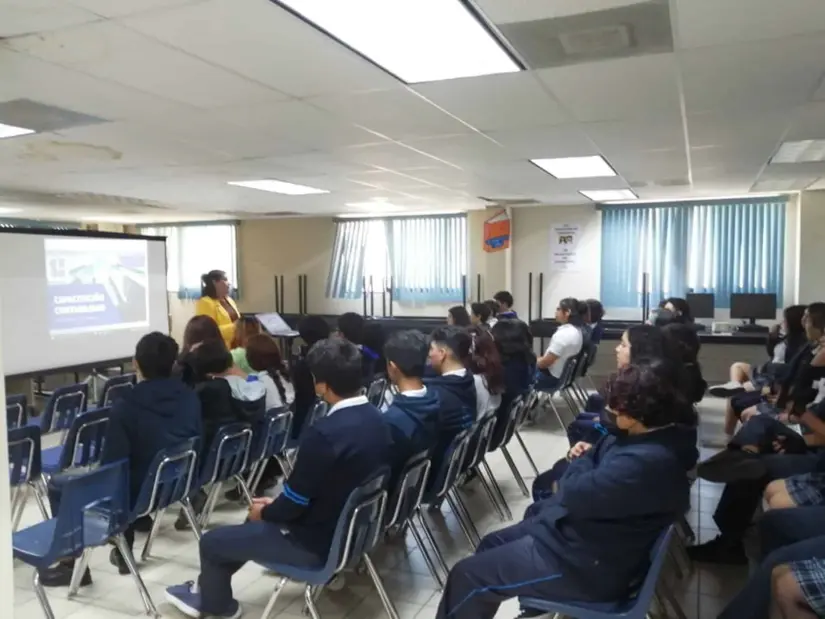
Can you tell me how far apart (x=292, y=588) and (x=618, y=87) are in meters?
2.86

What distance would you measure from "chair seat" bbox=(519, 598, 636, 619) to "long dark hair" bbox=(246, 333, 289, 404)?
95.6 inches

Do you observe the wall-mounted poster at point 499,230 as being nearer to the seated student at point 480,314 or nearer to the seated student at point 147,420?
the seated student at point 480,314

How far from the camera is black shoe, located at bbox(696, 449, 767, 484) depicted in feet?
10.1

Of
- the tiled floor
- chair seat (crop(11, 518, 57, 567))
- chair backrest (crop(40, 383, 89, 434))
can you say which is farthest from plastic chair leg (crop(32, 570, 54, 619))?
chair backrest (crop(40, 383, 89, 434))

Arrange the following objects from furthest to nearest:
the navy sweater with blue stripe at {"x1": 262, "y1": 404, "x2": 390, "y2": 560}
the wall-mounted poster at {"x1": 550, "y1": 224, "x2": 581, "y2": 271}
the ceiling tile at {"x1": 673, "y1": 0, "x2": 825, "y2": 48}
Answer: the wall-mounted poster at {"x1": 550, "y1": 224, "x2": 581, "y2": 271}, the navy sweater with blue stripe at {"x1": 262, "y1": 404, "x2": 390, "y2": 560}, the ceiling tile at {"x1": 673, "y1": 0, "x2": 825, "y2": 48}

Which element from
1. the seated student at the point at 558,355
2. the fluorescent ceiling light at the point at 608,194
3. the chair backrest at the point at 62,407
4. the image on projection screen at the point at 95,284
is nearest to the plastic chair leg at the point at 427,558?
the chair backrest at the point at 62,407

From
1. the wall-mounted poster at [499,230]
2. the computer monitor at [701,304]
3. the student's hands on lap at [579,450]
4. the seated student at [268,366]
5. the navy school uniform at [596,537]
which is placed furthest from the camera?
the wall-mounted poster at [499,230]

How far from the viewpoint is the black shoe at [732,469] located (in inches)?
121

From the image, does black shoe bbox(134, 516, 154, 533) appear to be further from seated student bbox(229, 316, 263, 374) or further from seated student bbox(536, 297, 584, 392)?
seated student bbox(536, 297, 584, 392)

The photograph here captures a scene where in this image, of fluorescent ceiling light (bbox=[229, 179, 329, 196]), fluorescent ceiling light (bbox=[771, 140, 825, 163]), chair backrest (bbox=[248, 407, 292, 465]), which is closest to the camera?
chair backrest (bbox=[248, 407, 292, 465])

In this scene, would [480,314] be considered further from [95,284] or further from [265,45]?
[265,45]

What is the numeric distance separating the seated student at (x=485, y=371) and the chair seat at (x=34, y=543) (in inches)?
87.4

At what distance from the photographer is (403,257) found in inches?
388

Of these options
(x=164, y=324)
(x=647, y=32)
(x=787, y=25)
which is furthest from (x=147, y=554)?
(x=164, y=324)
